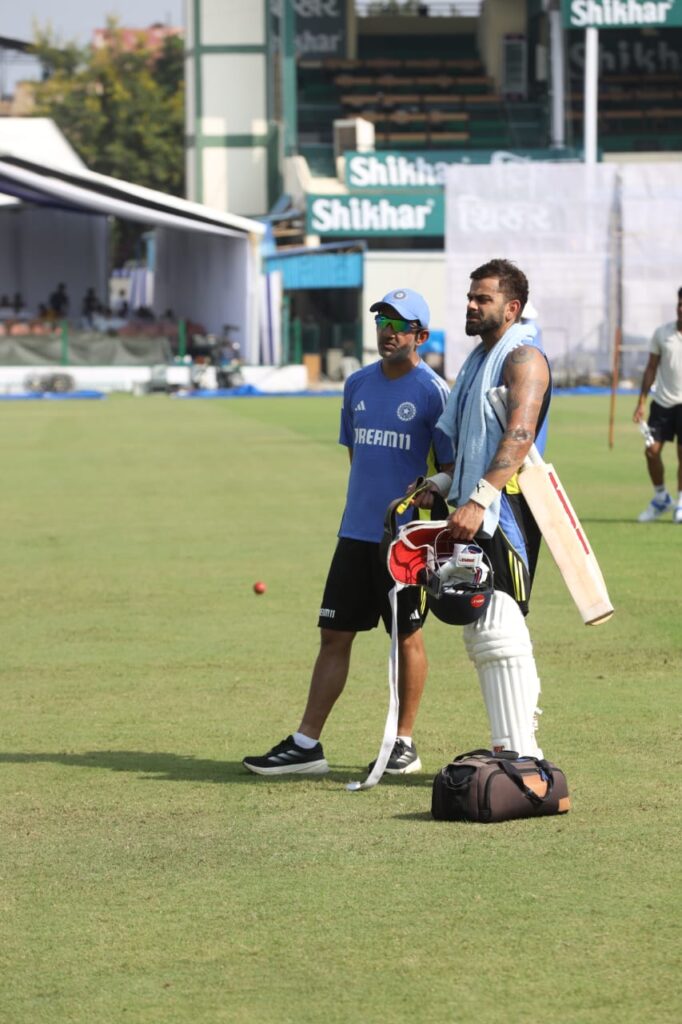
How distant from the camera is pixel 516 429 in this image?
6.18 m

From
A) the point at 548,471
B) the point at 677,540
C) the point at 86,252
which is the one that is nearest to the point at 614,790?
the point at 548,471

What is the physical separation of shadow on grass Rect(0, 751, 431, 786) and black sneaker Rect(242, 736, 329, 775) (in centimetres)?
3

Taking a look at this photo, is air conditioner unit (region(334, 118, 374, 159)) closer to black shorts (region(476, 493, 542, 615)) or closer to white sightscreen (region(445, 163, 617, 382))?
white sightscreen (region(445, 163, 617, 382))

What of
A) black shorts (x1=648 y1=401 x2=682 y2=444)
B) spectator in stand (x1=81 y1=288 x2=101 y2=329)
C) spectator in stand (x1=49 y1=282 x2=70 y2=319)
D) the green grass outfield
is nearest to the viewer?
the green grass outfield

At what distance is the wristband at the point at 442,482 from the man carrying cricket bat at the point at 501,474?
0.14m

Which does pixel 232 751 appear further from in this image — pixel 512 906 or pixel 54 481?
pixel 54 481

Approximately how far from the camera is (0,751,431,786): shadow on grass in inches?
275

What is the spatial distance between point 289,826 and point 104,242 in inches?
2368

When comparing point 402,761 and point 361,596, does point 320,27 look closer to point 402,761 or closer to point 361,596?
point 361,596

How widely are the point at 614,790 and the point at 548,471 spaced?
1265mm

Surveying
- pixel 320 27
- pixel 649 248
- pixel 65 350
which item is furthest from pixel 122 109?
pixel 649 248

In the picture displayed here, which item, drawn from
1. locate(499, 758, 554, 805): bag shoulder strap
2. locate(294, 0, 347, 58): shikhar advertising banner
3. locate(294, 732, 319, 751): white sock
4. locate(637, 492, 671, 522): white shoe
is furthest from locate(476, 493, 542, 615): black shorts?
locate(294, 0, 347, 58): shikhar advertising banner

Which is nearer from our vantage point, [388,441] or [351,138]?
[388,441]

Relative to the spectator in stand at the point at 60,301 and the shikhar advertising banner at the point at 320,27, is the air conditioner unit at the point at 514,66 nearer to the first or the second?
the shikhar advertising banner at the point at 320,27
